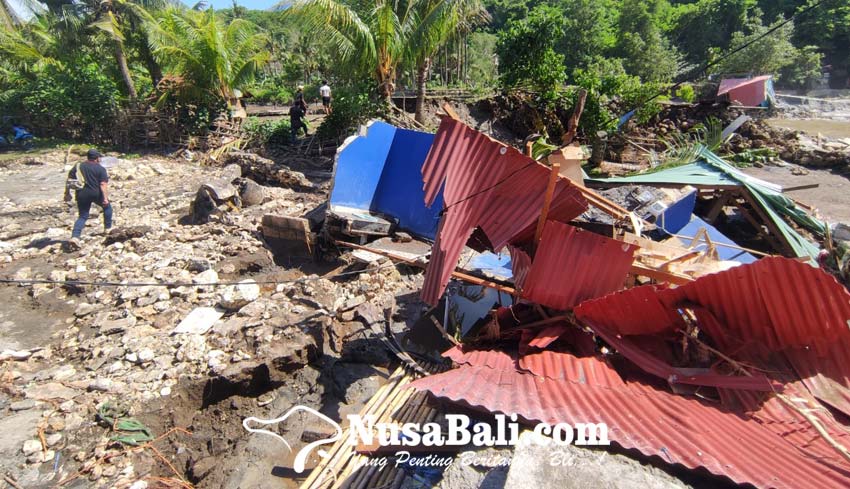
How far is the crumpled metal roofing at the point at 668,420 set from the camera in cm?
189

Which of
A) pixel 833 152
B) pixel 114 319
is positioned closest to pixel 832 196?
pixel 833 152

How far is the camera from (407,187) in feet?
22.9

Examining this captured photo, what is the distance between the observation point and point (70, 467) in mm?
3189

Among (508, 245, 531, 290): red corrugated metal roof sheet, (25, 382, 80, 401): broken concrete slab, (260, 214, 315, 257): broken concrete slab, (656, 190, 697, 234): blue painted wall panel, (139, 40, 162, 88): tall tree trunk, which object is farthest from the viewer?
(139, 40, 162, 88): tall tree trunk

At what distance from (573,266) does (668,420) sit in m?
1.21

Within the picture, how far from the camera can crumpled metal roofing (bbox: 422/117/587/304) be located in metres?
3.20

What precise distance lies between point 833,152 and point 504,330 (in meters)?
17.0

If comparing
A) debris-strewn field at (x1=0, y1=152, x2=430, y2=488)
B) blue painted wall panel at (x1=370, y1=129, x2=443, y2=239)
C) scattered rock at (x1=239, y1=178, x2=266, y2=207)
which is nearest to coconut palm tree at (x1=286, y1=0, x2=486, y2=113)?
scattered rock at (x1=239, y1=178, x2=266, y2=207)

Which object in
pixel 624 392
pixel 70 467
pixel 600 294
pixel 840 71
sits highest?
pixel 840 71

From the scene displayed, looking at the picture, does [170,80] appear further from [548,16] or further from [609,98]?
[609,98]

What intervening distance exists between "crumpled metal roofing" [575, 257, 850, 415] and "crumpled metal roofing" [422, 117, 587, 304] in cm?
81

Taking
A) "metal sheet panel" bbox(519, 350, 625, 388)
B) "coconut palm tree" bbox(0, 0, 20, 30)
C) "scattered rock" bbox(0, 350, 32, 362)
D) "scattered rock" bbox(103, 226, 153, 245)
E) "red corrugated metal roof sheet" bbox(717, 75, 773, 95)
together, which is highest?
"red corrugated metal roof sheet" bbox(717, 75, 773, 95)

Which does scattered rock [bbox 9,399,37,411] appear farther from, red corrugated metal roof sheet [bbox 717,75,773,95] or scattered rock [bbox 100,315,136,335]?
red corrugated metal roof sheet [bbox 717,75,773,95]

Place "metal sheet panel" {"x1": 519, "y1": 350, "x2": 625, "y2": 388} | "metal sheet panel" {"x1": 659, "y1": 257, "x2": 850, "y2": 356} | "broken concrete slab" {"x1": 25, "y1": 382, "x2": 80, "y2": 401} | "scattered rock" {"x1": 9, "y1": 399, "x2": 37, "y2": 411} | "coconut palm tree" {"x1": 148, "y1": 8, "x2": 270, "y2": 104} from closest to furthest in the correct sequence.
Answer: "metal sheet panel" {"x1": 659, "y1": 257, "x2": 850, "y2": 356}, "metal sheet panel" {"x1": 519, "y1": 350, "x2": 625, "y2": 388}, "scattered rock" {"x1": 9, "y1": 399, "x2": 37, "y2": 411}, "broken concrete slab" {"x1": 25, "y1": 382, "x2": 80, "y2": 401}, "coconut palm tree" {"x1": 148, "y1": 8, "x2": 270, "y2": 104}
